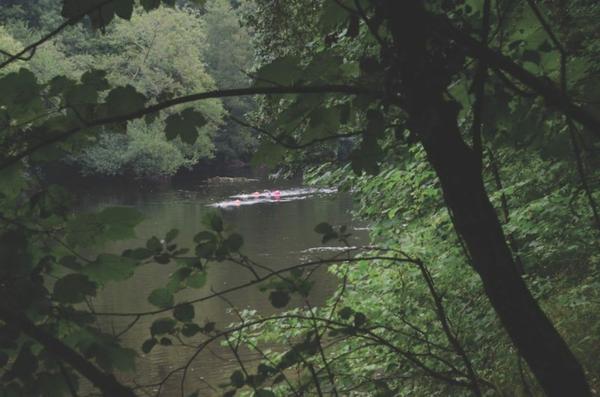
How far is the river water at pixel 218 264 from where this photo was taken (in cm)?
914

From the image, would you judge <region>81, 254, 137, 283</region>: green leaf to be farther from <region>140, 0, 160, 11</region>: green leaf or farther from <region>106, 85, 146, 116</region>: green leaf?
<region>140, 0, 160, 11</region>: green leaf

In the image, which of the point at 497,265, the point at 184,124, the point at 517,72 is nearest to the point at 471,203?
the point at 497,265

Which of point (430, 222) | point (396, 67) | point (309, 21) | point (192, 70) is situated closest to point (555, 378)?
point (396, 67)

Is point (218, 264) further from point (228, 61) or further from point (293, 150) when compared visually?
point (228, 61)

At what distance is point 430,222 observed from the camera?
4.93m

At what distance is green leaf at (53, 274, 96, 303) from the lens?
3.45ft

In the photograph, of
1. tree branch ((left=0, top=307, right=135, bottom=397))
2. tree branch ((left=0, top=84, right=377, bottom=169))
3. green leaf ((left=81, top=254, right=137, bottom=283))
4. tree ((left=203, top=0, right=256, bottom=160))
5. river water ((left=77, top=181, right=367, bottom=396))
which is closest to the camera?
tree branch ((left=0, top=307, right=135, bottom=397))

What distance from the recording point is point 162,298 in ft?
4.32

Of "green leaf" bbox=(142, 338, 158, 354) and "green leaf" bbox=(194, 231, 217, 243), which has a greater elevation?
"green leaf" bbox=(194, 231, 217, 243)

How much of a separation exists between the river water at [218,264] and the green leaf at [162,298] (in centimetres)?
9

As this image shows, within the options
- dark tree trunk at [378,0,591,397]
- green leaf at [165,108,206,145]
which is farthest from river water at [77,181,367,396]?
dark tree trunk at [378,0,591,397]

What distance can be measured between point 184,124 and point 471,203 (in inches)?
20.8

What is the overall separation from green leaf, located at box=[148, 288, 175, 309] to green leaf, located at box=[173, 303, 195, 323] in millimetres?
18

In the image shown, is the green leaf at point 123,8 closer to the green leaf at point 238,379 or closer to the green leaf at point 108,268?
the green leaf at point 108,268
